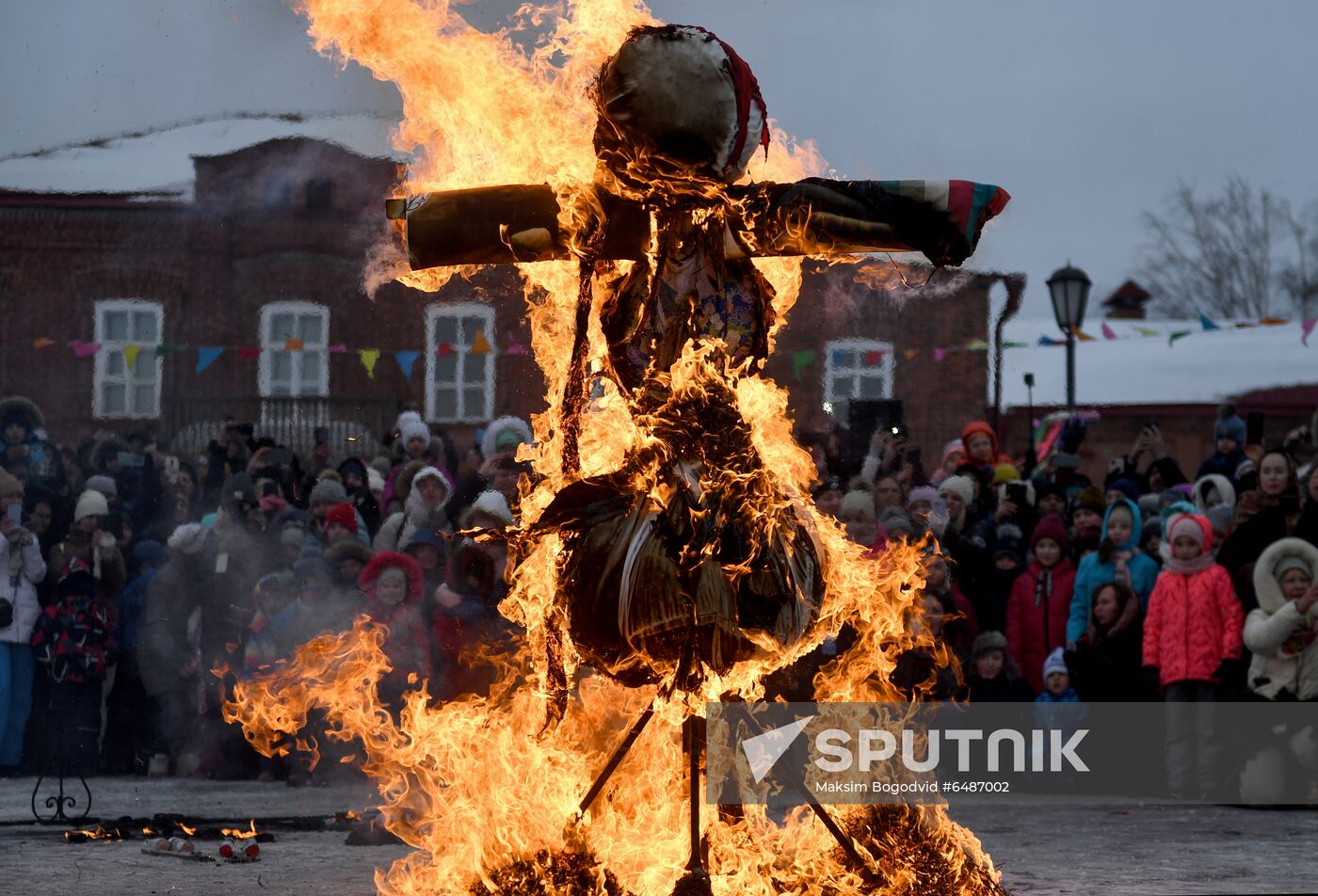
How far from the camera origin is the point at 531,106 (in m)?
5.32

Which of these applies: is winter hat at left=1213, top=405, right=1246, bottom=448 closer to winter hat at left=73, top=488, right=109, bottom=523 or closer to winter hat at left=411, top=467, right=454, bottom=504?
winter hat at left=411, top=467, right=454, bottom=504

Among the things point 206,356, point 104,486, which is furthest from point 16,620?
point 206,356

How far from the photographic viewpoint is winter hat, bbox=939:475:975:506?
10.7 meters

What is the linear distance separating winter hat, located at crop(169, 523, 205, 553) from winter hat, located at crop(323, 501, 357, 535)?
0.85m

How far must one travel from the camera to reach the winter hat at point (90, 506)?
36.4 ft

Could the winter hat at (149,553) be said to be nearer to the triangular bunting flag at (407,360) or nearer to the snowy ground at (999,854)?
the snowy ground at (999,854)

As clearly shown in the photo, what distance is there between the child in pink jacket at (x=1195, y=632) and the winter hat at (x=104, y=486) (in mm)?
6681

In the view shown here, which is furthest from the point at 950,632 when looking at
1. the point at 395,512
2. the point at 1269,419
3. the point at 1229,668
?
the point at 1269,419

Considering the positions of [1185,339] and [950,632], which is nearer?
[950,632]

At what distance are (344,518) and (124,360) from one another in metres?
11.4

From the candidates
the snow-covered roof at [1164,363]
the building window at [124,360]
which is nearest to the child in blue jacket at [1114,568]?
the building window at [124,360]

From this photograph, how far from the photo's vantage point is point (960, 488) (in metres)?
10.8

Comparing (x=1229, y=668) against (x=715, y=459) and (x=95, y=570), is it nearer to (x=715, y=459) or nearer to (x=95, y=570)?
(x=715, y=459)

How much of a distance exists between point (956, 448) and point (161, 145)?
8686mm
